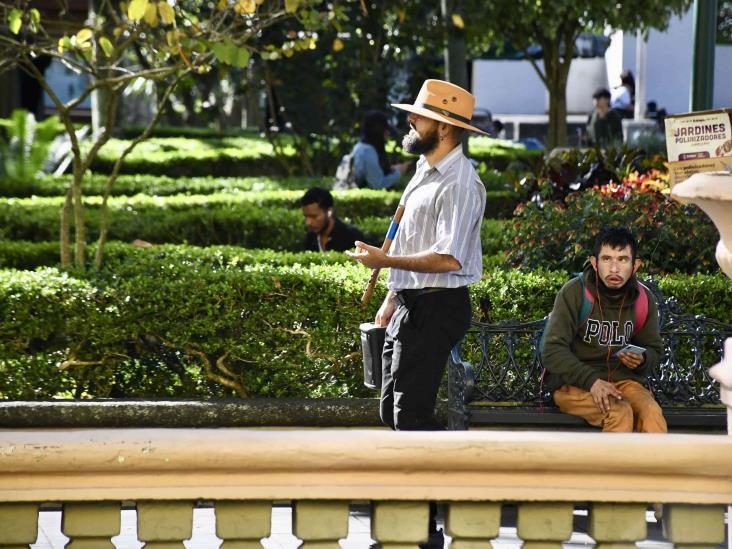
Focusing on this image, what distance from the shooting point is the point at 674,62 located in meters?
30.9

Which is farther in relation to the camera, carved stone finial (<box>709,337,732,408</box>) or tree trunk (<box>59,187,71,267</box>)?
tree trunk (<box>59,187,71,267</box>)

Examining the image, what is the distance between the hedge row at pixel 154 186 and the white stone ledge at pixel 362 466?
12.2 m

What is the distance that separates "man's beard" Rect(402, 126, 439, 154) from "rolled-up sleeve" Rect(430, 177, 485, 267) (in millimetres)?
256

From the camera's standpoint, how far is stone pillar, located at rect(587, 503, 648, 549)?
3.34m

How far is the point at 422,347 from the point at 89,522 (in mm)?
2213

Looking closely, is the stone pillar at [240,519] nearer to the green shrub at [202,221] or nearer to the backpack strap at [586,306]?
the backpack strap at [586,306]

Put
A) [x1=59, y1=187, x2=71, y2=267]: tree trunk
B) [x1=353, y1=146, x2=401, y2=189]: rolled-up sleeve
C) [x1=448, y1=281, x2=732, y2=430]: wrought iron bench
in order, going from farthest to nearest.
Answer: [x1=353, y1=146, x2=401, y2=189]: rolled-up sleeve
[x1=59, y1=187, x2=71, y2=267]: tree trunk
[x1=448, y1=281, x2=732, y2=430]: wrought iron bench

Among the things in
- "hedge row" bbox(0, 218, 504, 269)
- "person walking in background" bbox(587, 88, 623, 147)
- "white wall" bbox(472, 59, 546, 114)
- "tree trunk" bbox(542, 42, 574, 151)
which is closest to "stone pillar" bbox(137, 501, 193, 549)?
"hedge row" bbox(0, 218, 504, 269)

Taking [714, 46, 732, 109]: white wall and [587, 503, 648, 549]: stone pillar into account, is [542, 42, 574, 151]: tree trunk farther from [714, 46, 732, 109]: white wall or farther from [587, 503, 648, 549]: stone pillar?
[587, 503, 648, 549]: stone pillar

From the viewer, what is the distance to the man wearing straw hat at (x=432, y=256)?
17.0 feet

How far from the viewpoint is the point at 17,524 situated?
3285mm

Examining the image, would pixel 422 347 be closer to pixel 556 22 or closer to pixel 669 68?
pixel 556 22

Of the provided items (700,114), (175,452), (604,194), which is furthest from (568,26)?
(175,452)

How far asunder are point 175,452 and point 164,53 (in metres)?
5.76
